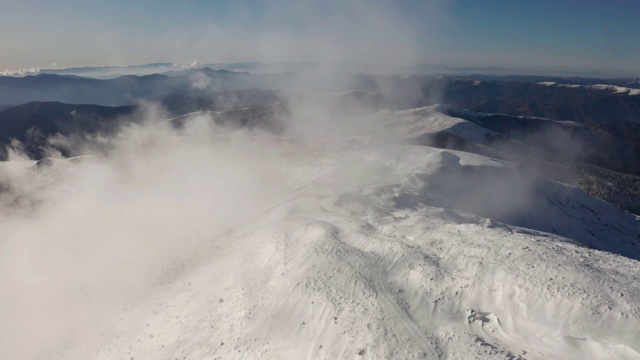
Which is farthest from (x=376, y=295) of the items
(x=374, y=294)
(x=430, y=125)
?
(x=430, y=125)

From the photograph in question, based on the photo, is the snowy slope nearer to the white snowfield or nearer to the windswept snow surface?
the white snowfield

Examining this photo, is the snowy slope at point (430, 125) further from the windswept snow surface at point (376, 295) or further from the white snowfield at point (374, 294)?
the windswept snow surface at point (376, 295)

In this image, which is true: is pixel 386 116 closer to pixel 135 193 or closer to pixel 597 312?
pixel 135 193

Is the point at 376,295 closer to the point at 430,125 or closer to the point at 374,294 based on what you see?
the point at 374,294

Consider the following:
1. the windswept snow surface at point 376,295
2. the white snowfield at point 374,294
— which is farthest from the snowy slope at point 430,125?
the windswept snow surface at point 376,295

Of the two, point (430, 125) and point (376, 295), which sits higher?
point (376, 295)

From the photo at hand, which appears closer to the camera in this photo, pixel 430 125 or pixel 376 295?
pixel 376 295

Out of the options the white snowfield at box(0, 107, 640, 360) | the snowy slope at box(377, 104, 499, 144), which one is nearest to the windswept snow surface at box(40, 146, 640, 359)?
the white snowfield at box(0, 107, 640, 360)
